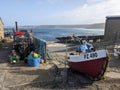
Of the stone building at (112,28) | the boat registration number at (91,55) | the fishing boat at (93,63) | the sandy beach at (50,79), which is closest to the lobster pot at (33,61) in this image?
the sandy beach at (50,79)

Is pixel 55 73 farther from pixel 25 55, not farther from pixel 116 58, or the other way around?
pixel 116 58

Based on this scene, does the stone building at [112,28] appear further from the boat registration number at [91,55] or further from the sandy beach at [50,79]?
the boat registration number at [91,55]

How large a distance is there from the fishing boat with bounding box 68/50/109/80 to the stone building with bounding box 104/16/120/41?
1846 centimetres

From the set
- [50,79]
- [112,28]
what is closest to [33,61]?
[50,79]

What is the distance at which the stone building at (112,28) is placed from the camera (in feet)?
92.2

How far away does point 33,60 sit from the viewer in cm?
1319

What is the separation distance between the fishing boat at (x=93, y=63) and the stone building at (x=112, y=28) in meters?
Answer: 18.5

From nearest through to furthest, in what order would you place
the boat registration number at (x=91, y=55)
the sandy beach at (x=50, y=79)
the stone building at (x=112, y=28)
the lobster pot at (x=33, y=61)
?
the sandy beach at (x=50, y=79) < the boat registration number at (x=91, y=55) < the lobster pot at (x=33, y=61) < the stone building at (x=112, y=28)

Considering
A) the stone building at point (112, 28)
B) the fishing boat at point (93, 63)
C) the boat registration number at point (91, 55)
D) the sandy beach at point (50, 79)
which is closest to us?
the sandy beach at point (50, 79)

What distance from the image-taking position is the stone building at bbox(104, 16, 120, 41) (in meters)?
28.1

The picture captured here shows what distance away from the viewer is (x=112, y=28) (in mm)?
28828

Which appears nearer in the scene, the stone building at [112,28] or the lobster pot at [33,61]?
the lobster pot at [33,61]

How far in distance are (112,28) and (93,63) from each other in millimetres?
20179

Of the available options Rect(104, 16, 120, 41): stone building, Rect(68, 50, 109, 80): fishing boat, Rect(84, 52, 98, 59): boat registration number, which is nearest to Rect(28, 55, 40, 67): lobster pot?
Rect(68, 50, 109, 80): fishing boat
